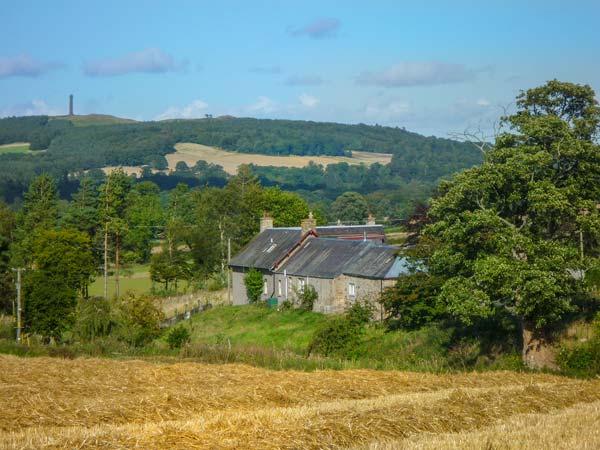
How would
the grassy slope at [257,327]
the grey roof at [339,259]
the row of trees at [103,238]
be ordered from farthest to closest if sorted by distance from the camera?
1. the row of trees at [103,238]
2. the grey roof at [339,259]
3. the grassy slope at [257,327]

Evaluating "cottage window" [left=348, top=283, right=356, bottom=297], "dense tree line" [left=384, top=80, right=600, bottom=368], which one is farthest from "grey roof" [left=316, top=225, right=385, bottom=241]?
"dense tree line" [left=384, top=80, right=600, bottom=368]

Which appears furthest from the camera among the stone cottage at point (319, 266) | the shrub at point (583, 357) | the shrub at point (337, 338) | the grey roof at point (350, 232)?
the grey roof at point (350, 232)

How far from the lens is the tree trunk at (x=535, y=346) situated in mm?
32906

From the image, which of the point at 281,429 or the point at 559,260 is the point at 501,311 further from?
the point at 281,429

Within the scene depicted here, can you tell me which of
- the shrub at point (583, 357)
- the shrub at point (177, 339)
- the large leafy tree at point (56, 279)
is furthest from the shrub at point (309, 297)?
the shrub at point (583, 357)

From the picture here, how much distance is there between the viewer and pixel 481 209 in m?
33.6

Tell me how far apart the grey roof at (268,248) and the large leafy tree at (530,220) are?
31.5 meters

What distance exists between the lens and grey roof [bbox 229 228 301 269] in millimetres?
66250

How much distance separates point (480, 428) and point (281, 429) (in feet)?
12.8

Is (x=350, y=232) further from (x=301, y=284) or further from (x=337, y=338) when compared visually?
(x=337, y=338)

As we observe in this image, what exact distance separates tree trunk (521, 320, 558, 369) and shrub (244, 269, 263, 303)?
35.3m

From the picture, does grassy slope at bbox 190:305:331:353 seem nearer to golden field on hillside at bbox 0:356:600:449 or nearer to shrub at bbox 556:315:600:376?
shrub at bbox 556:315:600:376

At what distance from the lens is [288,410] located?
19984mm

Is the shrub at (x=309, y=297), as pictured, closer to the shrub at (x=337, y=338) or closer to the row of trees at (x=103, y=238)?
the shrub at (x=337, y=338)
